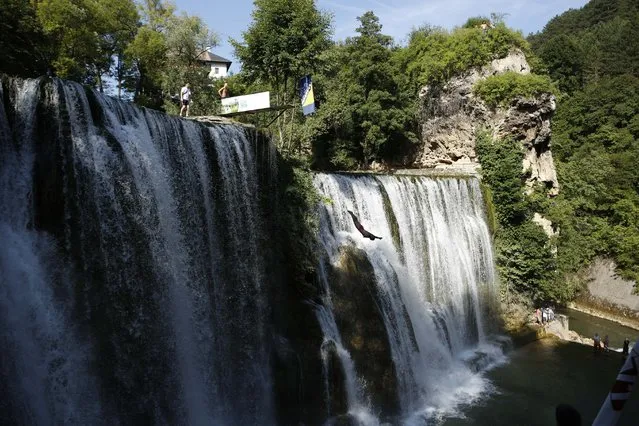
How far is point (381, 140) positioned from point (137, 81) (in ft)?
49.1

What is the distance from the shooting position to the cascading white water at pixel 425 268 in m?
13.7

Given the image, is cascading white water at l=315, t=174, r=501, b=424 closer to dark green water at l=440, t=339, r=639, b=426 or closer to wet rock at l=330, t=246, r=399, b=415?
wet rock at l=330, t=246, r=399, b=415

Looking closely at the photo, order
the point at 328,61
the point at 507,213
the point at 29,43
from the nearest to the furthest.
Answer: the point at 29,43 < the point at 328,61 < the point at 507,213

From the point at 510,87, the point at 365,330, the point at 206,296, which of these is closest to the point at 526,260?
the point at 510,87

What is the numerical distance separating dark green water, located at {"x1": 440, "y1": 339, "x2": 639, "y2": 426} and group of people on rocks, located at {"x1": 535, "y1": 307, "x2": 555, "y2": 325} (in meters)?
1.63

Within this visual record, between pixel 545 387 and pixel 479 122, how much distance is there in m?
15.1

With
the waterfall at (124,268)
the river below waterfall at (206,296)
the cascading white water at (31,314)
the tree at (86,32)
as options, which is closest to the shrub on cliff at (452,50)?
the river below waterfall at (206,296)

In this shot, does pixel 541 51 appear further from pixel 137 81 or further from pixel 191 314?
pixel 191 314

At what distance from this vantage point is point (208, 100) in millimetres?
23969

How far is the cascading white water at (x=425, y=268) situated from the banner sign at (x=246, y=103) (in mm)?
2851

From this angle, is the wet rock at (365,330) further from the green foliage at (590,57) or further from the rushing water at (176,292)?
the green foliage at (590,57)

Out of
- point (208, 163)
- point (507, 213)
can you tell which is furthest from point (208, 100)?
point (507, 213)

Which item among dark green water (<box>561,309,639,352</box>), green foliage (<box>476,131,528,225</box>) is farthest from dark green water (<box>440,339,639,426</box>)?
green foliage (<box>476,131,528,225</box>)

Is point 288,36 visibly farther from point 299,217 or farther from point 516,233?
point 516,233
